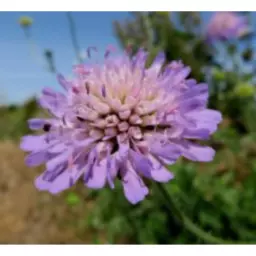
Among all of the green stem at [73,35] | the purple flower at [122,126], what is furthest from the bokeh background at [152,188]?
the purple flower at [122,126]

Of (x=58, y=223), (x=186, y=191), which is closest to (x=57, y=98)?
(x=186, y=191)

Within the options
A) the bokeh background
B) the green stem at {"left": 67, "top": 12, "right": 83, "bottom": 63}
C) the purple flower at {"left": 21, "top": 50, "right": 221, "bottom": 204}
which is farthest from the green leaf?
the purple flower at {"left": 21, "top": 50, "right": 221, "bottom": 204}

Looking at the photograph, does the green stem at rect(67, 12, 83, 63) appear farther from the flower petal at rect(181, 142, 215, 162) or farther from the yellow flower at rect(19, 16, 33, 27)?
the flower petal at rect(181, 142, 215, 162)

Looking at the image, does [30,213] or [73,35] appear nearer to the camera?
Answer: [73,35]

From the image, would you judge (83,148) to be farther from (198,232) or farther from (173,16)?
(173,16)

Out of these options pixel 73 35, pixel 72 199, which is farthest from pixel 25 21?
pixel 72 199

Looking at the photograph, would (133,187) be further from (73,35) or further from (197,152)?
(73,35)

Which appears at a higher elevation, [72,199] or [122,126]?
[122,126]

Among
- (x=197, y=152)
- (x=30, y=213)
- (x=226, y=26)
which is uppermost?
(x=226, y=26)
